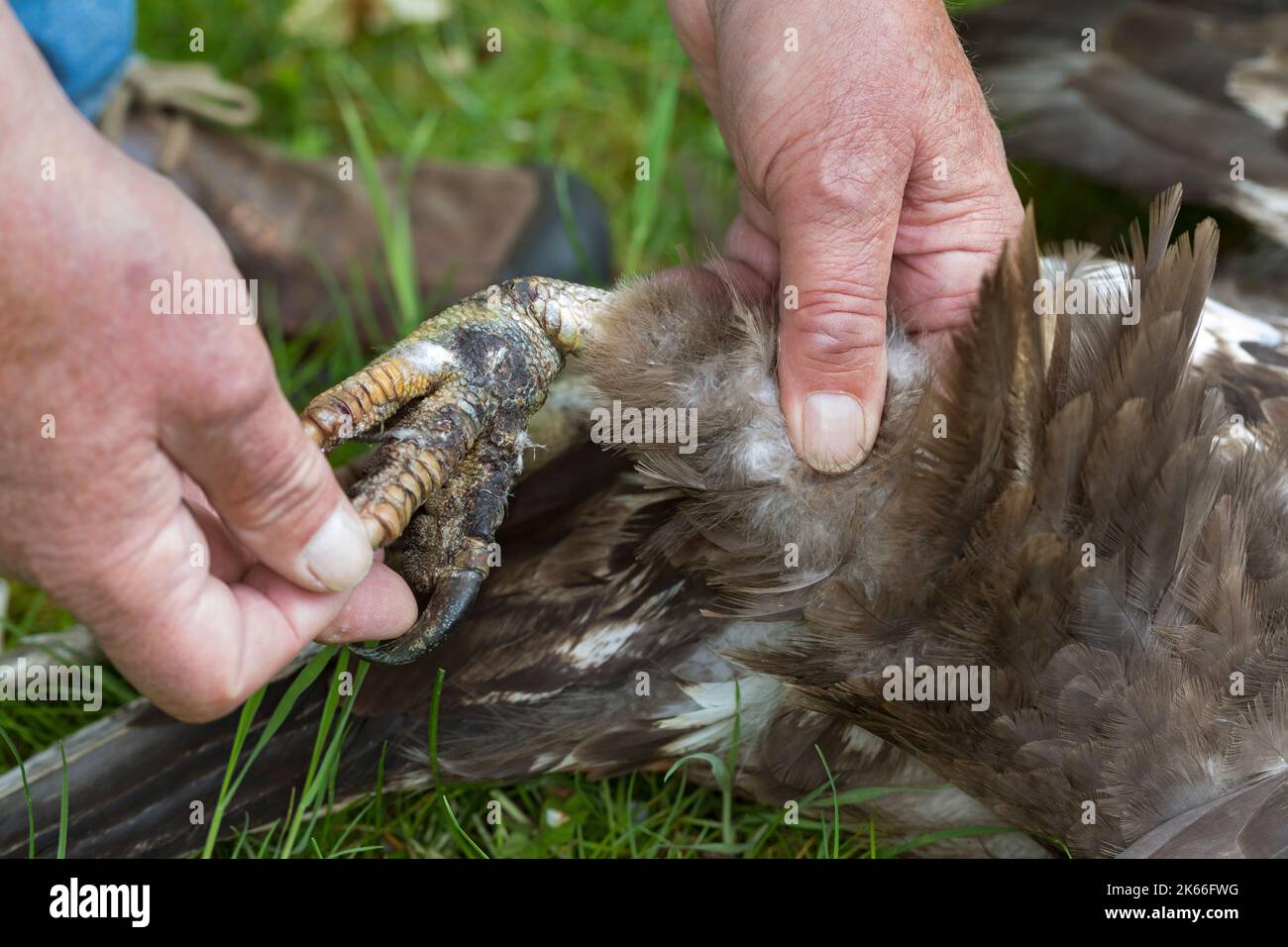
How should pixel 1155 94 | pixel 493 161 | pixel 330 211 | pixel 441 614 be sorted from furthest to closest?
pixel 493 161 → pixel 330 211 → pixel 1155 94 → pixel 441 614

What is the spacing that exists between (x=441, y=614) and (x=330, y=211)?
1.75m

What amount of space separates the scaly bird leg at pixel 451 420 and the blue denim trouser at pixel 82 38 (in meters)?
1.18

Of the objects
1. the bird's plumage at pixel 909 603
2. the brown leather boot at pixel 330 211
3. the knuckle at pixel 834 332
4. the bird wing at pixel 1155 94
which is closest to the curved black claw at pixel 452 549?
the bird's plumage at pixel 909 603

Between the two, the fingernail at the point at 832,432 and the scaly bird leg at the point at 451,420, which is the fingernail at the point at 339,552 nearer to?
the scaly bird leg at the point at 451,420

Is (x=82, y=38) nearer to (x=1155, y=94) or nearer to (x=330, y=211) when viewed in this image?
(x=330, y=211)

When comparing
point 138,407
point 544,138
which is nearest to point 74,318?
point 138,407

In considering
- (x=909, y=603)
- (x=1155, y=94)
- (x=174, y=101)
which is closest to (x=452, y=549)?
(x=909, y=603)

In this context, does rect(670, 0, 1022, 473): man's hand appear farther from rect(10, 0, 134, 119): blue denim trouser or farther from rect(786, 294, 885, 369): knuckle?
rect(10, 0, 134, 119): blue denim trouser

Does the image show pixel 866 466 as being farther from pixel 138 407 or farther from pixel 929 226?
pixel 138 407

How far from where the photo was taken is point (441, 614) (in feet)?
5.28

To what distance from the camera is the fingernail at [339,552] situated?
1328 millimetres

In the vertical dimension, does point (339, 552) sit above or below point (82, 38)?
below
